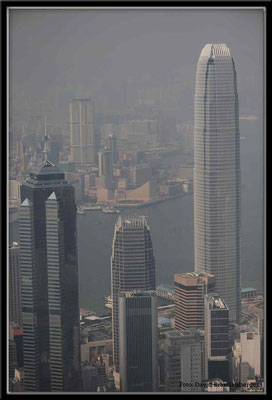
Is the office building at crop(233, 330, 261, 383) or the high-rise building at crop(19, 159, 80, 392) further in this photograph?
the high-rise building at crop(19, 159, 80, 392)

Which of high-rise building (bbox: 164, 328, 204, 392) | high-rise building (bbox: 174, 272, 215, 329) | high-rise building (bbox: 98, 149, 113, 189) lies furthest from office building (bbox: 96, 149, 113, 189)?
high-rise building (bbox: 164, 328, 204, 392)

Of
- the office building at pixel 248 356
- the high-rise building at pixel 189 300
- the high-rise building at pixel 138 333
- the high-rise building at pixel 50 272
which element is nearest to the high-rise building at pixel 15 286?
the high-rise building at pixel 50 272

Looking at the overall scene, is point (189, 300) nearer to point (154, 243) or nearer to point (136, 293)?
point (136, 293)

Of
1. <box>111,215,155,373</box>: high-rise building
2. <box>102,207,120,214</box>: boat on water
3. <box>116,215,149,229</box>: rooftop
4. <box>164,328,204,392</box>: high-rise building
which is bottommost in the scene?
<box>164,328,204,392</box>: high-rise building

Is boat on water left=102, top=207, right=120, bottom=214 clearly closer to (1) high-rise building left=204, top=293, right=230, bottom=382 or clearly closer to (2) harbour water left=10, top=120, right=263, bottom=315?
(2) harbour water left=10, top=120, right=263, bottom=315

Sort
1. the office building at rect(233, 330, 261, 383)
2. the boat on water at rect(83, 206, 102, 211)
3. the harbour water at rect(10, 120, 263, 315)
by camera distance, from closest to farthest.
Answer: the office building at rect(233, 330, 261, 383) → the boat on water at rect(83, 206, 102, 211) → the harbour water at rect(10, 120, 263, 315)

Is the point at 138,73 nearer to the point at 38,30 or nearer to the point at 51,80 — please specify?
the point at 51,80

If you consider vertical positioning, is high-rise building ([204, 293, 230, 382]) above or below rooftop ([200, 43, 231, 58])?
below
